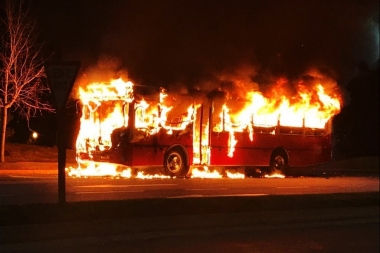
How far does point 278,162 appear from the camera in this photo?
24.5m

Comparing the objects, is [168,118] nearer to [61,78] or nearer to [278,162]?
[278,162]

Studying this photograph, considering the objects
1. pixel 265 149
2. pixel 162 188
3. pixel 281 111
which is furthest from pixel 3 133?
pixel 162 188

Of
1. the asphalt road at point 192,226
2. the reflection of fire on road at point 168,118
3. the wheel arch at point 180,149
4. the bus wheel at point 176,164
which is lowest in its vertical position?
the asphalt road at point 192,226

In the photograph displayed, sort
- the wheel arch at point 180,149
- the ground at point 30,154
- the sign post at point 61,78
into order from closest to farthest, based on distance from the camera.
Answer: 1. the sign post at point 61,78
2. the wheel arch at point 180,149
3. the ground at point 30,154

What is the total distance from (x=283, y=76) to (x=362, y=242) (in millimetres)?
13324

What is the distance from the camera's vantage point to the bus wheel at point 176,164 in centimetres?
2147

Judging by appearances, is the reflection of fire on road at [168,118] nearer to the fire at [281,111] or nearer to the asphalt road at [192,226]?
the fire at [281,111]

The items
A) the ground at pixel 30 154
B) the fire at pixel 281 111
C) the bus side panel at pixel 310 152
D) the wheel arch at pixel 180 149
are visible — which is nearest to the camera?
the wheel arch at pixel 180 149

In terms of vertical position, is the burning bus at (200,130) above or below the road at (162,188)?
above

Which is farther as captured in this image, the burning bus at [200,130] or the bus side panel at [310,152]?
the bus side panel at [310,152]

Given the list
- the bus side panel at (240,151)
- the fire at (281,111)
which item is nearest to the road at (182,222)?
the bus side panel at (240,151)

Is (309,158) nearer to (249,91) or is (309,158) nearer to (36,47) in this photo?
(249,91)

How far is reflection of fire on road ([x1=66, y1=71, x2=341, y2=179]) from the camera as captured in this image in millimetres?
20312

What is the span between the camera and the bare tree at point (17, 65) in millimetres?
29172
